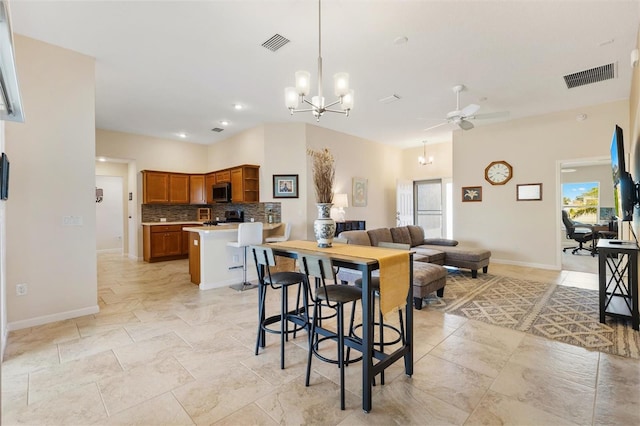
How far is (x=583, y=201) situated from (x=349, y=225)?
764 cm

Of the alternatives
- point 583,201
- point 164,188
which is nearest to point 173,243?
point 164,188

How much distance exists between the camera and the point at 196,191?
802cm

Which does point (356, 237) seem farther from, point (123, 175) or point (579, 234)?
point (123, 175)

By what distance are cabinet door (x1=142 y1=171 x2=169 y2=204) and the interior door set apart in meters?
6.05

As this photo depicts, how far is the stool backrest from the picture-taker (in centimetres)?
465

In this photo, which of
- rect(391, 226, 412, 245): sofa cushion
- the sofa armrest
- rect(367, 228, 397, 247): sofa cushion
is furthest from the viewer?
the sofa armrest

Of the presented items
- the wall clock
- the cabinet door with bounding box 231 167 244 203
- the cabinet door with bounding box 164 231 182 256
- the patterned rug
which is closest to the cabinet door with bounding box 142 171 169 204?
the cabinet door with bounding box 164 231 182 256

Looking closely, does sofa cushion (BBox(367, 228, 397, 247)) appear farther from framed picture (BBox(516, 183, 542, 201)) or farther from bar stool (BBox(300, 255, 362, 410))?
framed picture (BBox(516, 183, 542, 201))

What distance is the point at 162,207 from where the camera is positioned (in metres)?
Answer: 7.78

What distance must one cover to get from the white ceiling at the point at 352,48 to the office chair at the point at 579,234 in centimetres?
407

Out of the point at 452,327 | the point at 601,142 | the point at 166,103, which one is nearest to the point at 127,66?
the point at 166,103

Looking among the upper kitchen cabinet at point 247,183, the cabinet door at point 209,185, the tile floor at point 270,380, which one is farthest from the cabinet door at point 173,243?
the tile floor at point 270,380

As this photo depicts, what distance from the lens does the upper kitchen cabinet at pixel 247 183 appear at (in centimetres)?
659

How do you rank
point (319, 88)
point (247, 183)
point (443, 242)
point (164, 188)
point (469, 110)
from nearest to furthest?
point (319, 88), point (469, 110), point (443, 242), point (247, 183), point (164, 188)
